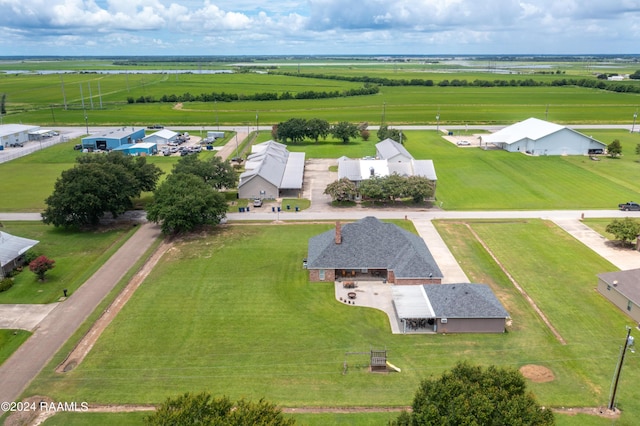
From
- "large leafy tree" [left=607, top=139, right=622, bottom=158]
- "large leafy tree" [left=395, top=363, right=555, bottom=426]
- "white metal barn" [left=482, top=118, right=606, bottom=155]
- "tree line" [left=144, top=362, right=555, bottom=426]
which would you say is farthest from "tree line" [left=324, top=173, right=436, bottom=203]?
"large leafy tree" [left=607, top=139, right=622, bottom=158]

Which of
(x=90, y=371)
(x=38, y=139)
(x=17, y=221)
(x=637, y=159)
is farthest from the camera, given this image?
(x=38, y=139)

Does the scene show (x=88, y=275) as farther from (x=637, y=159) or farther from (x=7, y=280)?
(x=637, y=159)

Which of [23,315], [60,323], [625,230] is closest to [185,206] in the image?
[60,323]

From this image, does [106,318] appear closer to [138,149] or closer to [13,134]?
[138,149]

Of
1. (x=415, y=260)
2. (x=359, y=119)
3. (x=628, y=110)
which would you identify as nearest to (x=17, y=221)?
(x=415, y=260)

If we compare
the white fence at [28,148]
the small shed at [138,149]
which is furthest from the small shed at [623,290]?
the white fence at [28,148]

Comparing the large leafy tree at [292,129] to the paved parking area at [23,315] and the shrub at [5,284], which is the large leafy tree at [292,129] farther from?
the paved parking area at [23,315]
